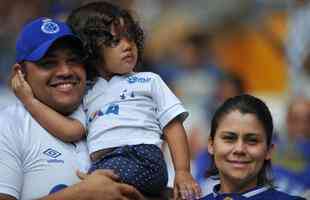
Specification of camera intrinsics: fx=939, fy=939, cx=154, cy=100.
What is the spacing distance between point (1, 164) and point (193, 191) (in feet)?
2.20

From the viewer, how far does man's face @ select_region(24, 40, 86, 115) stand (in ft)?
11.0

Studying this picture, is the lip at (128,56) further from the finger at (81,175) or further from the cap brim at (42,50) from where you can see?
the finger at (81,175)

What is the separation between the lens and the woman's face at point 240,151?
3.24 m

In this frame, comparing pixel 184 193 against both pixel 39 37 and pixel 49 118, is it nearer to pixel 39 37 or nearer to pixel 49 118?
pixel 49 118

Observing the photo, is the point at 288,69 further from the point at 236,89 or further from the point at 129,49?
the point at 129,49

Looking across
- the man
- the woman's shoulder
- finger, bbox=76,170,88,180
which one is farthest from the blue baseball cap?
the woman's shoulder

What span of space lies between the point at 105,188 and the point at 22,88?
50 centimetres

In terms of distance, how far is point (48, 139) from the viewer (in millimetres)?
3354

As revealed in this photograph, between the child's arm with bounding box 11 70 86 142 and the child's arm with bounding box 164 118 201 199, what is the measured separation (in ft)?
1.08

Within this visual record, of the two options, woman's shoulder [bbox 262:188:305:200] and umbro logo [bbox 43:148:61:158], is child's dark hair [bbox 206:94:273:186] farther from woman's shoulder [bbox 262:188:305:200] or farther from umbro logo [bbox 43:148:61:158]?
umbro logo [bbox 43:148:61:158]

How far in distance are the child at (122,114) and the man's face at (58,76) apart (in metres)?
0.03

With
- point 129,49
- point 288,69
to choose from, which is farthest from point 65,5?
point 129,49

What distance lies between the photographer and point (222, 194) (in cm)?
329

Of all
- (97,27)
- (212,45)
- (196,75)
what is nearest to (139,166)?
(97,27)
